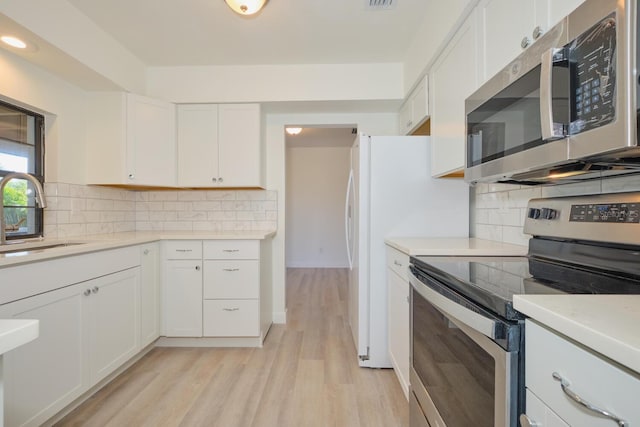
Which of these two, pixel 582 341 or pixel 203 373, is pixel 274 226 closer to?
pixel 203 373

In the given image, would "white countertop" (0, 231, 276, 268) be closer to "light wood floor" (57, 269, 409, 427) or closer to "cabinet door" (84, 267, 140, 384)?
"cabinet door" (84, 267, 140, 384)

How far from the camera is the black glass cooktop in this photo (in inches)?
29.3

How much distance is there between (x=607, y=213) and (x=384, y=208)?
1.28m

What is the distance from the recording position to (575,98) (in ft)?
2.44

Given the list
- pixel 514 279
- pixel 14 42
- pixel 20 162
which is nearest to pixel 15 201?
pixel 20 162

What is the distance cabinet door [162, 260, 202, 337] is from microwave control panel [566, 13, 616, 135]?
245 centimetres

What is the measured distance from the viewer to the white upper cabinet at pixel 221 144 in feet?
9.17

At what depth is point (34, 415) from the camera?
140cm

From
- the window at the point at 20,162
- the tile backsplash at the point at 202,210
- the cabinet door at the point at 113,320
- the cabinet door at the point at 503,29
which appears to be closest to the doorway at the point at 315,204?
the tile backsplash at the point at 202,210

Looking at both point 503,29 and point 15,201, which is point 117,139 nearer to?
point 15,201

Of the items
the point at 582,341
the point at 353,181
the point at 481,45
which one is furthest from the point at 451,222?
the point at 582,341

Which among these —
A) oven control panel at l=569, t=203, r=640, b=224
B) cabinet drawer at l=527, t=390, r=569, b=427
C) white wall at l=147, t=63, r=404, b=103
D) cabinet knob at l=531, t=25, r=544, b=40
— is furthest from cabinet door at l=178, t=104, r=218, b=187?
cabinet drawer at l=527, t=390, r=569, b=427

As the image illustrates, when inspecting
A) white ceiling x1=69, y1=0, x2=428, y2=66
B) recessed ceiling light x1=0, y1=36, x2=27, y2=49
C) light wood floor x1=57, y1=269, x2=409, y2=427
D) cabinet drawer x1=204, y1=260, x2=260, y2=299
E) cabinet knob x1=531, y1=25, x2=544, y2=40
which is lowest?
light wood floor x1=57, y1=269, x2=409, y2=427

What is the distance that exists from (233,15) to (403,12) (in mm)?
1141
